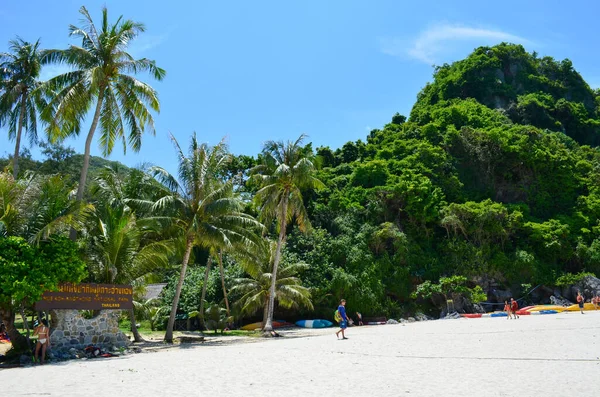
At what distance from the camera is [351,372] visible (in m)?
9.97

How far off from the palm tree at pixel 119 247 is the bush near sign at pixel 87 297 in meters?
0.70

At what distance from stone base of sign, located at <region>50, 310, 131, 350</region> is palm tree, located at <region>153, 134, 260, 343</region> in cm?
450

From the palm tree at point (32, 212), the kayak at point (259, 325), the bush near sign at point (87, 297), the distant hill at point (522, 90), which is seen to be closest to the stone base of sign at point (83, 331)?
the bush near sign at point (87, 297)

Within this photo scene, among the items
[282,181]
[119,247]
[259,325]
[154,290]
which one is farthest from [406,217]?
[119,247]

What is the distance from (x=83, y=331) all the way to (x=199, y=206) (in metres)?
7.58

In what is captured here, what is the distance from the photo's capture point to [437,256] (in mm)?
40500

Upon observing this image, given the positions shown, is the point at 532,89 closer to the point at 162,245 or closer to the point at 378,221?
the point at 378,221

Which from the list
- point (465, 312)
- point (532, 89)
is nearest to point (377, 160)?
point (465, 312)

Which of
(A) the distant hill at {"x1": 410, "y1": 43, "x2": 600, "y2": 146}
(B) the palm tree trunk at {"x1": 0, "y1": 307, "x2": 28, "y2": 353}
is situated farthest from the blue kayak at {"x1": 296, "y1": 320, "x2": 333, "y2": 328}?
(A) the distant hill at {"x1": 410, "y1": 43, "x2": 600, "y2": 146}

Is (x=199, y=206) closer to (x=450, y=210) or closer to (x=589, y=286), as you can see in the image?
(x=450, y=210)

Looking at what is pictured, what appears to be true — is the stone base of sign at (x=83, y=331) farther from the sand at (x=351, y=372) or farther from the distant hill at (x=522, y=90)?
the distant hill at (x=522, y=90)

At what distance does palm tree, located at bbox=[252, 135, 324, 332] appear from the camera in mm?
25750

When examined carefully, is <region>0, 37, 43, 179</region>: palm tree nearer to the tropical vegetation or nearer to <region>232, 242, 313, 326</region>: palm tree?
the tropical vegetation

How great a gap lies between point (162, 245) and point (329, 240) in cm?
1864
